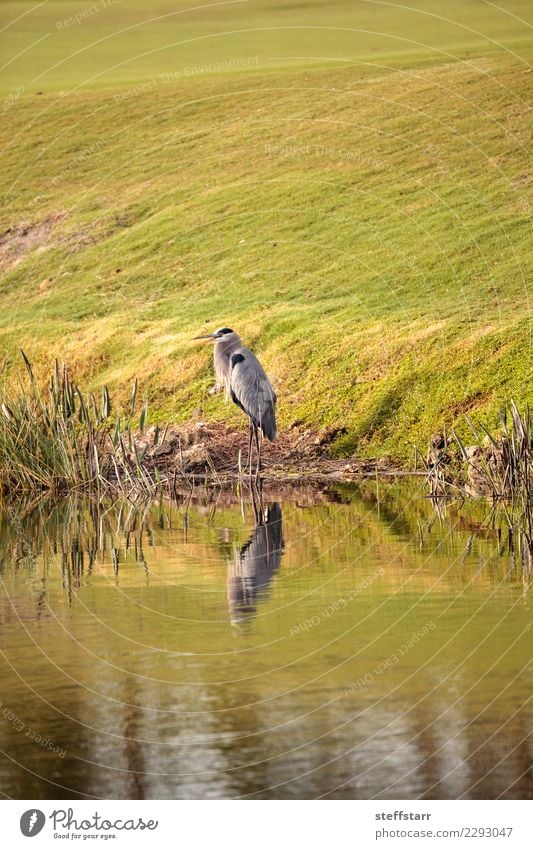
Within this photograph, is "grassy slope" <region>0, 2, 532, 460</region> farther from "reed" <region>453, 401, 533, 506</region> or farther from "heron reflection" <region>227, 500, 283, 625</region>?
"heron reflection" <region>227, 500, 283, 625</region>

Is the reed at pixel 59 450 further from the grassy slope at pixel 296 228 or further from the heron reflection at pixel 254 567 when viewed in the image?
the grassy slope at pixel 296 228

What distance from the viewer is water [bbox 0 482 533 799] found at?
8484 millimetres

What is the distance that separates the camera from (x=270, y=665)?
1062 cm

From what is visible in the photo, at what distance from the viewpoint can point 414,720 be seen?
30.1 feet

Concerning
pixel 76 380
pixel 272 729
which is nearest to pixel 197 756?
pixel 272 729

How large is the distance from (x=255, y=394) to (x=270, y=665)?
12.4m

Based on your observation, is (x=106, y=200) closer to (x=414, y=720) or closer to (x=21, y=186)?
(x=21, y=186)

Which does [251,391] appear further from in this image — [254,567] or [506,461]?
[254,567]

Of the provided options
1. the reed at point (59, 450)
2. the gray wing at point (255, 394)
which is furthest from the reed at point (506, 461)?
the reed at point (59, 450)

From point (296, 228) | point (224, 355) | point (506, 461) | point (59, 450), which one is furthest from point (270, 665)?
point (296, 228)

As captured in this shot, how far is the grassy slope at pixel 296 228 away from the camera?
26.0m

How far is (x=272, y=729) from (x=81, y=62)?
38814 mm

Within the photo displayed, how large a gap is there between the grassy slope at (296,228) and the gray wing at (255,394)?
1938mm

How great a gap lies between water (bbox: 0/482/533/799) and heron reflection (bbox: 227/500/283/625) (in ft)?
0.13
